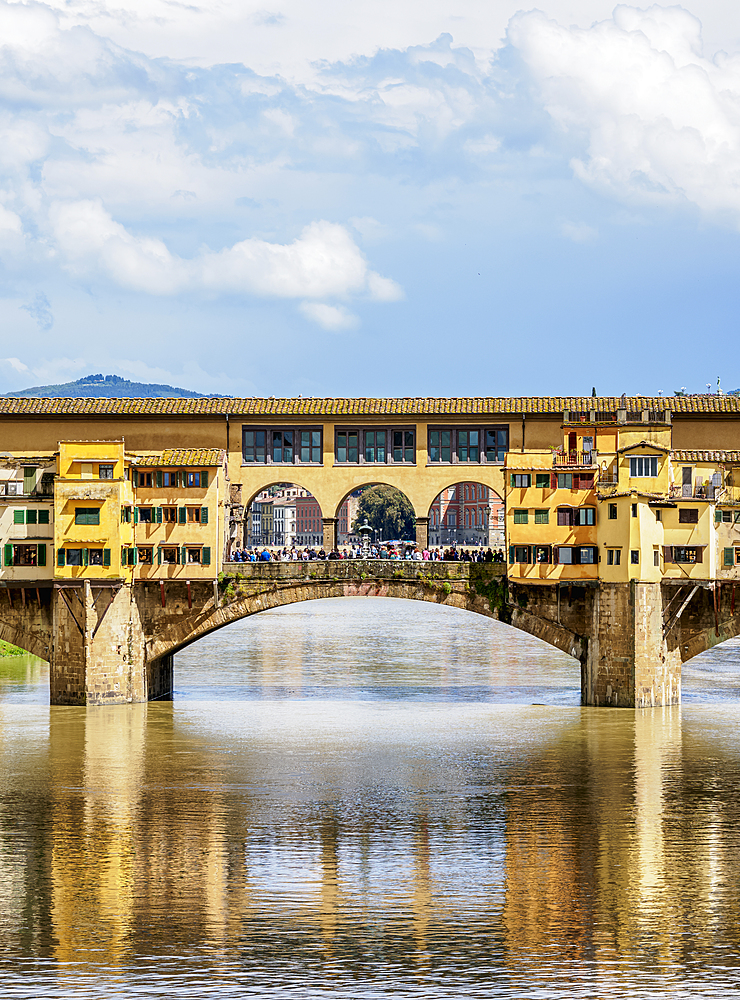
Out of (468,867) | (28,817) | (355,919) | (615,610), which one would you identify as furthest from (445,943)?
(615,610)

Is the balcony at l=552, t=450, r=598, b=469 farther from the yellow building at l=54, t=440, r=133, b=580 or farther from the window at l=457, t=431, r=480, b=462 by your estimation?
the yellow building at l=54, t=440, r=133, b=580

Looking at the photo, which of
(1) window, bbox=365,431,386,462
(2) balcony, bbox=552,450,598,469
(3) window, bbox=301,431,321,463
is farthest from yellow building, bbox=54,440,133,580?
(2) balcony, bbox=552,450,598,469

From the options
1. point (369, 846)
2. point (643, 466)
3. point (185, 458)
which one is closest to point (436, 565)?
point (643, 466)

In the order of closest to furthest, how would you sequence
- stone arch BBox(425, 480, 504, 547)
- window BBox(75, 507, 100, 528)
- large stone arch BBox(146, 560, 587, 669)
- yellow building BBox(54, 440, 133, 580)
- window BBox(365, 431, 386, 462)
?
yellow building BBox(54, 440, 133, 580)
window BBox(75, 507, 100, 528)
large stone arch BBox(146, 560, 587, 669)
window BBox(365, 431, 386, 462)
stone arch BBox(425, 480, 504, 547)

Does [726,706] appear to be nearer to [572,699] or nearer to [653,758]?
[572,699]

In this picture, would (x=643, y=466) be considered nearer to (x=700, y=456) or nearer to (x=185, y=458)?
(x=700, y=456)

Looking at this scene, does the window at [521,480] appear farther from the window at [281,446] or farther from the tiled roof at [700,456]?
the window at [281,446]

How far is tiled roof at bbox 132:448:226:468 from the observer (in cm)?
6819

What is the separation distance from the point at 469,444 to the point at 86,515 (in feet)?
65.1

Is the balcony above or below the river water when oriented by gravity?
above

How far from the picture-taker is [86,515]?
66.6 meters

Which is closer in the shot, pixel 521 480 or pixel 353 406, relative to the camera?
pixel 521 480

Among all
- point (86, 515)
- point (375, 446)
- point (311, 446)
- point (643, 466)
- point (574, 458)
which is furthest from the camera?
point (311, 446)

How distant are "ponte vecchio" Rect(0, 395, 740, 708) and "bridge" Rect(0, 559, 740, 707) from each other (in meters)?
0.07
